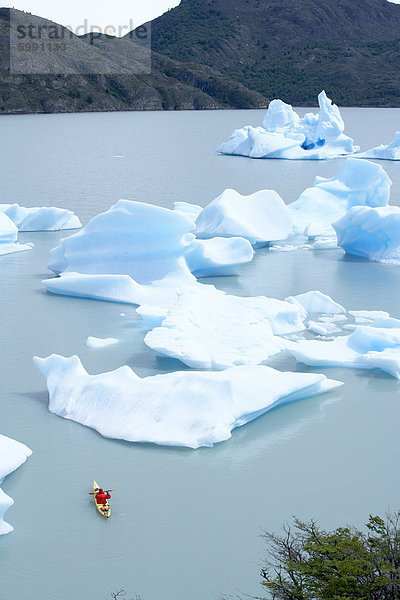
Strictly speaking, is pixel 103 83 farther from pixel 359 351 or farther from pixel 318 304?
pixel 359 351

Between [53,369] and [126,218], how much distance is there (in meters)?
3.75

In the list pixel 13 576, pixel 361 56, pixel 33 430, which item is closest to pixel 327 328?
pixel 33 430

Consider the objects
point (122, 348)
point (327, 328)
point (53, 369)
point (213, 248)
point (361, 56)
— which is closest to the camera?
point (53, 369)

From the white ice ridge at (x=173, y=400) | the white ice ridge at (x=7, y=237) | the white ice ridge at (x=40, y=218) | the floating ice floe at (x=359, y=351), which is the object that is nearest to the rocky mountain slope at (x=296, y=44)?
the white ice ridge at (x=40, y=218)

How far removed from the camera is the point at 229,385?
17.8ft

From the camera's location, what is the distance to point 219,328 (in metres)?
7.36

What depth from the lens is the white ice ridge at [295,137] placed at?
27.8 m

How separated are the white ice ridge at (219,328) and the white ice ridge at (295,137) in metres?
20.0

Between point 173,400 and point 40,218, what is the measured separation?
8568 mm

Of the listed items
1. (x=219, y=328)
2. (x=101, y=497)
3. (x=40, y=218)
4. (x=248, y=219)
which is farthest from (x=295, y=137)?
(x=101, y=497)

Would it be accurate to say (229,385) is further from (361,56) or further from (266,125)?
(361,56)

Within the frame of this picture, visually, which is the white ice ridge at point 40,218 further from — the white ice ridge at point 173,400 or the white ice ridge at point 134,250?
the white ice ridge at point 173,400

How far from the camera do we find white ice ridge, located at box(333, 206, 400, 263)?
10836mm

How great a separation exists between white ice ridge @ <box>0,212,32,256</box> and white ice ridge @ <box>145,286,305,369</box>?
4211 mm
